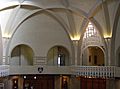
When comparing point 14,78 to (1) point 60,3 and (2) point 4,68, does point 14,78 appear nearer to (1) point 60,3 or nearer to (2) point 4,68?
(2) point 4,68

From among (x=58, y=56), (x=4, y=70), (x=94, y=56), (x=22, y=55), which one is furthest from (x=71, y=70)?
(x=94, y=56)

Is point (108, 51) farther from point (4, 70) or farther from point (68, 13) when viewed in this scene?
point (4, 70)

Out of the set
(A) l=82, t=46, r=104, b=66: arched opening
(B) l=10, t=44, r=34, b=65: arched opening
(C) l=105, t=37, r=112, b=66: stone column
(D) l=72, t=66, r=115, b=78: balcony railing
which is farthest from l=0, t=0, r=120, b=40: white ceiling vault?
(A) l=82, t=46, r=104, b=66: arched opening

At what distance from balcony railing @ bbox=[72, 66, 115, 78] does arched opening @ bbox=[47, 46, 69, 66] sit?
10.1 ft

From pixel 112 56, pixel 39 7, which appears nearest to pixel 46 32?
pixel 39 7

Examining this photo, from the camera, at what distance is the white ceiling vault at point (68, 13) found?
2736 cm

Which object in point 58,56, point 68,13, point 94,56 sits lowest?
point 58,56

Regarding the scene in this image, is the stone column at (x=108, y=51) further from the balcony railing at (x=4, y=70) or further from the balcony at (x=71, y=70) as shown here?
the balcony railing at (x=4, y=70)

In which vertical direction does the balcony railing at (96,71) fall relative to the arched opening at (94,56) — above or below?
below

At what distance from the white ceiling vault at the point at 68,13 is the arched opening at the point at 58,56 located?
342cm

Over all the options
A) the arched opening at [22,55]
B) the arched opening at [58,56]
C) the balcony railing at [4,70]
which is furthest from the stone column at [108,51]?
the balcony railing at [4,70]

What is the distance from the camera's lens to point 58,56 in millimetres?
34938

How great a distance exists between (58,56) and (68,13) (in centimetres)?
703

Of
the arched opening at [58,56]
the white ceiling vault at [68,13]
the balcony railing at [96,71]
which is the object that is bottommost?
the balcony railing at [96,71]
